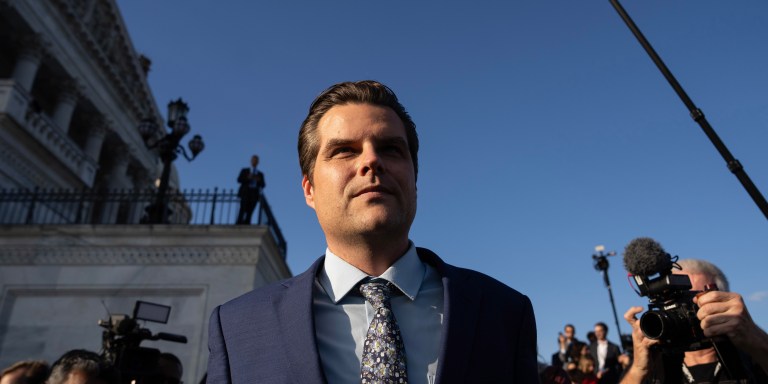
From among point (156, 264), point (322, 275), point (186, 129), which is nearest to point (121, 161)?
point (186, 129)

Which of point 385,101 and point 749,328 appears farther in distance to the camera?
point 749,328

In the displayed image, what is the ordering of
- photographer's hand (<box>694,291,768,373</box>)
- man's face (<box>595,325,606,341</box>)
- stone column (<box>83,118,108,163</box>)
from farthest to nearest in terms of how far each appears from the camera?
1. stone column (<box>83,118,108,163</box>)
2. man's face (<box>595,325,606,341</box>)
3. photographer's hand (<box>694,291,768,373</box>)

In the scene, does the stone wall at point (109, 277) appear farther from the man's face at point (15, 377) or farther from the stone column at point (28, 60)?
the stone column at point (28, 60)

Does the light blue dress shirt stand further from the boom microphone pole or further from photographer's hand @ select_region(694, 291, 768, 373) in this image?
the boom microphone pole

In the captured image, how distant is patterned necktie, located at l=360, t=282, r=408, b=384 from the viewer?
1541mm

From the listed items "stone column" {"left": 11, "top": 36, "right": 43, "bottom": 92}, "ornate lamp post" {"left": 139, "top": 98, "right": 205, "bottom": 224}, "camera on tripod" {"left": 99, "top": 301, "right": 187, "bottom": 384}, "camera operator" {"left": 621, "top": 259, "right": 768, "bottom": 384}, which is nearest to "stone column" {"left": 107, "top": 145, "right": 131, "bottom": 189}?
"stone column" {"left": 11, "top": 36, "right": 43, "bottom": 92}

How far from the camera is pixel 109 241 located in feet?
38.5

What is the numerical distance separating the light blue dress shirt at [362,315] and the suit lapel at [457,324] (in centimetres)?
9

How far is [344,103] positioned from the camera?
2.03 meters

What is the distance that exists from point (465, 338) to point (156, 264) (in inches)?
451

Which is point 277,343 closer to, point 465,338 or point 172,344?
point 465,338

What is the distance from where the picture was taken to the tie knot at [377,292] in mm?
1728

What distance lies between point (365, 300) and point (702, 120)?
3.44 meters

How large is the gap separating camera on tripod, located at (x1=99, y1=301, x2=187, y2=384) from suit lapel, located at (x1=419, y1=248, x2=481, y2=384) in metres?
4.75
